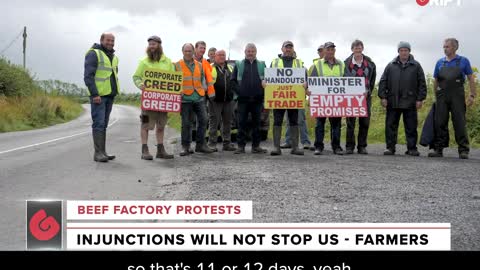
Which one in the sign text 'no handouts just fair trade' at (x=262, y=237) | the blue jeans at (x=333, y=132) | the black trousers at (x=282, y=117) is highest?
the black trousers at (x=282, y=117)

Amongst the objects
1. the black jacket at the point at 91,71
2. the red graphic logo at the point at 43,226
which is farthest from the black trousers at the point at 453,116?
the red graphic logo at the point at 43,226

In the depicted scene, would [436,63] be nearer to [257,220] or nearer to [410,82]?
[410,82]

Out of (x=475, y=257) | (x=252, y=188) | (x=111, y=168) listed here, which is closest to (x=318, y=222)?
(x=475, y=257)

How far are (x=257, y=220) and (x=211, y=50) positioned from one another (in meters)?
8.25

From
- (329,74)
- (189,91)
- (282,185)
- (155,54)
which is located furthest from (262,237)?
(329,74)

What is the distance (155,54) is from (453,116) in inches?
227

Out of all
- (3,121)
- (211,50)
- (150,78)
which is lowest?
(3,121)

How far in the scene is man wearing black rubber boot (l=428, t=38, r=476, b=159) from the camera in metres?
9.64

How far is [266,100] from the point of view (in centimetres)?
985

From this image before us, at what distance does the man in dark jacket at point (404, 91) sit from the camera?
9945mm

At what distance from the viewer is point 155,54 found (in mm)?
9250

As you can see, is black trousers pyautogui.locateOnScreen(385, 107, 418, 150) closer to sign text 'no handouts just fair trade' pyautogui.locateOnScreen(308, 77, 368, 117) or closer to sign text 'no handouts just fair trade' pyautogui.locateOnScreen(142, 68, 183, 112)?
sign text 'no handouts just fair trade' pyautogui.locateOnScreen(308, 77, 368, 117)

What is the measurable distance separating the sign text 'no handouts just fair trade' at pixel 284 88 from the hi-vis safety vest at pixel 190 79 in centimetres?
131

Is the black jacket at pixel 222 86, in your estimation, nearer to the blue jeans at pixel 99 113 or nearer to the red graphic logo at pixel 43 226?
the blue jeans at pixel 99 113
